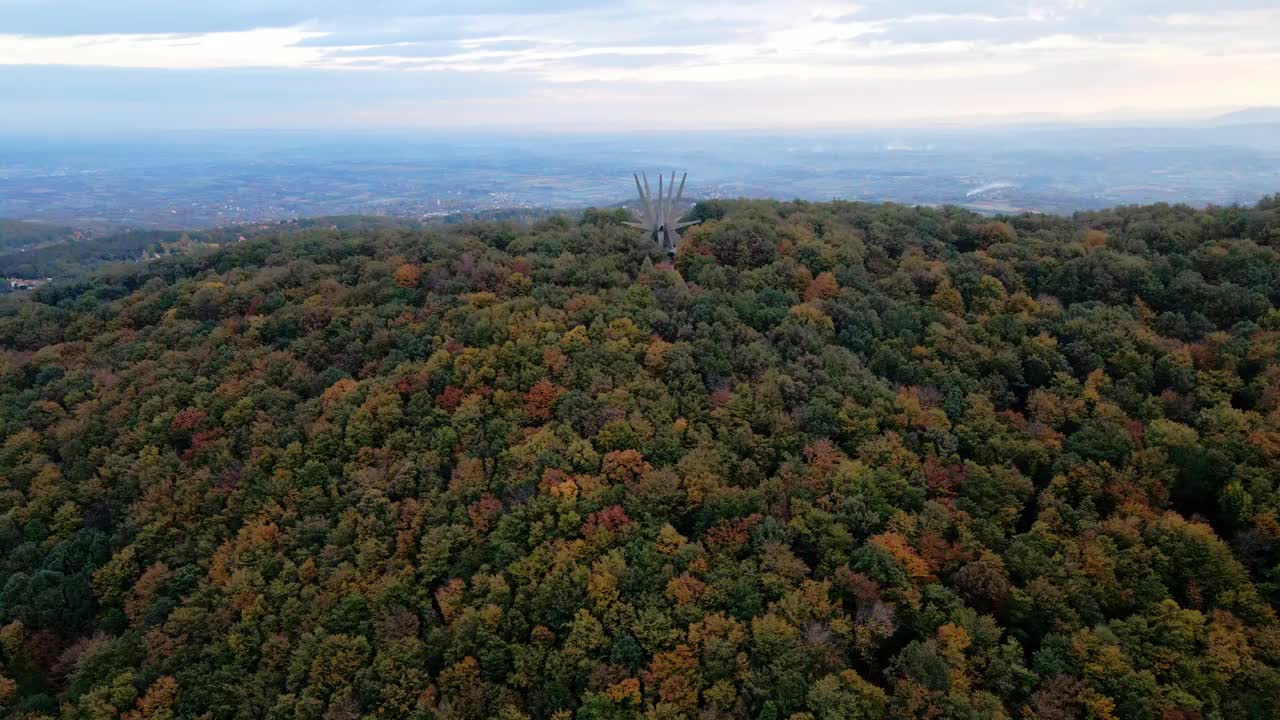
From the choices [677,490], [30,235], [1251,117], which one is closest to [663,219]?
[677,490]

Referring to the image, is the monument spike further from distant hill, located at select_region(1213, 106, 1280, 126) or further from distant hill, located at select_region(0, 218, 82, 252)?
distant hill, located at select_region(1213, 106, 1280, 126)

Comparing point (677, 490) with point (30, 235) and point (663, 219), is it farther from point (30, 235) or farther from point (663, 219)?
point (30, 235)

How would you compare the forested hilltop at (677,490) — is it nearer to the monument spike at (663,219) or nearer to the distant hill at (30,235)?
the monument spike at (663,219)

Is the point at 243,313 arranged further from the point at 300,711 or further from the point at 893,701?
the point at 893,701

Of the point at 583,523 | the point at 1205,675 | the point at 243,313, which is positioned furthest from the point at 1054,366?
the point at 243,313

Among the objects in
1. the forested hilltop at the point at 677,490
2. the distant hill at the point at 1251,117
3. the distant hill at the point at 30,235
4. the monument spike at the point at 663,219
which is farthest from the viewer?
the distant hill at the point at 1251,117

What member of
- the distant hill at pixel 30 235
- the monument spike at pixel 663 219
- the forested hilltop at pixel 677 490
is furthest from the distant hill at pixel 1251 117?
the distant hill at pixel 30 235

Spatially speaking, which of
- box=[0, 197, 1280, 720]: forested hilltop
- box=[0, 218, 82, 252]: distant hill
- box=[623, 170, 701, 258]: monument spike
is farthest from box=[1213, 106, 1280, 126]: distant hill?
box=[0, 218, 82, 252]: distant hill
